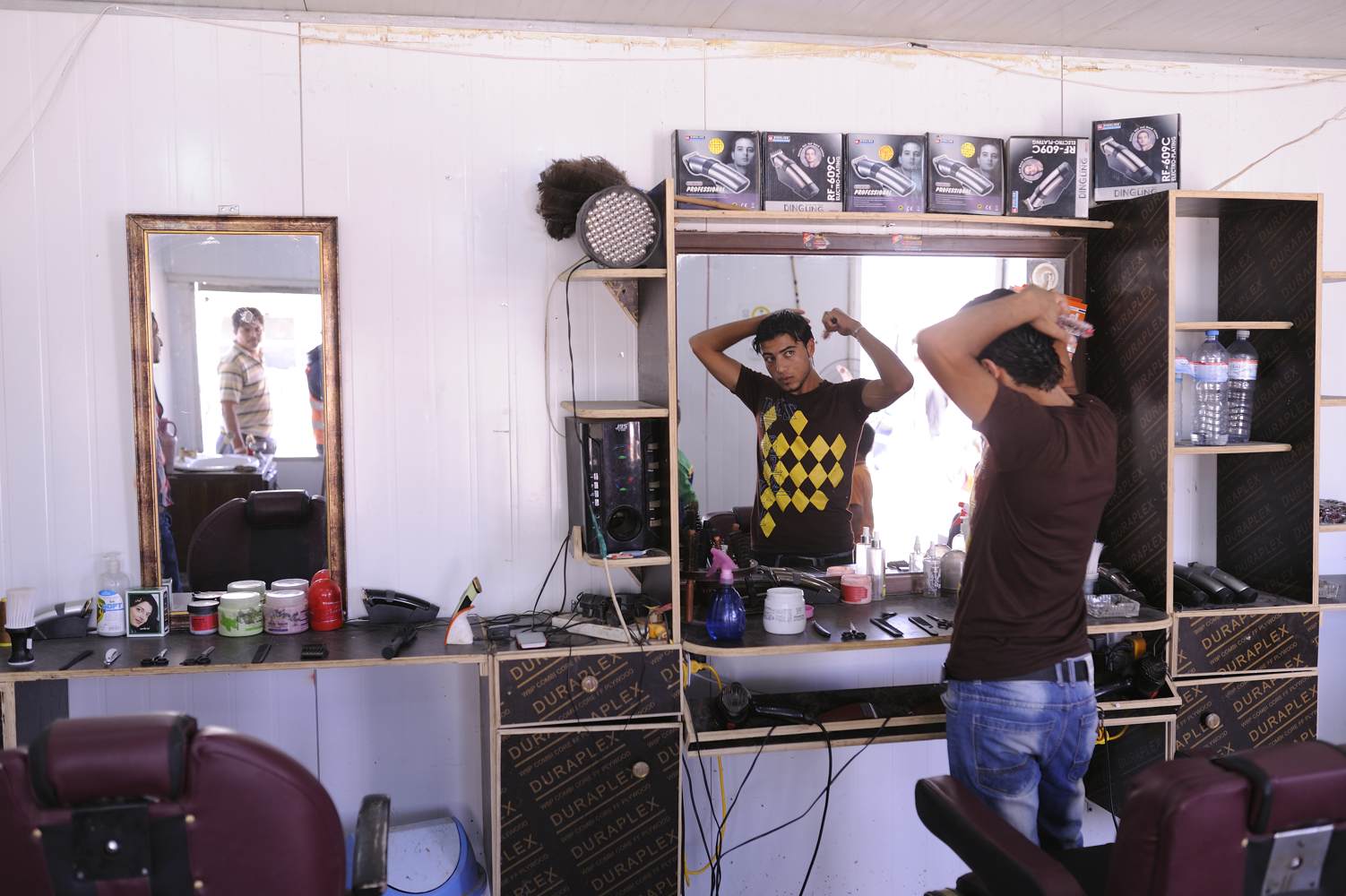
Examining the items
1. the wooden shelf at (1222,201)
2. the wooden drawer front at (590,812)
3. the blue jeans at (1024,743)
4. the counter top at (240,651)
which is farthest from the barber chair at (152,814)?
the wooden shelf at (1222,201)

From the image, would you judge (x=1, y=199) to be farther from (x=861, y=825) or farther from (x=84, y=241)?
(x=861, y=825)

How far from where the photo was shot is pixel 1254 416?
304 cm

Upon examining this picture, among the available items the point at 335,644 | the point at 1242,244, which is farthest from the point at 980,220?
the point at 335,644

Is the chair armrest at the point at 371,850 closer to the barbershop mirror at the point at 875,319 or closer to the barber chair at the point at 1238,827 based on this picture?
the barber chair at the point at 1238,827

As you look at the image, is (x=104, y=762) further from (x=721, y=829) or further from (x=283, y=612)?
(x=721, y=829)

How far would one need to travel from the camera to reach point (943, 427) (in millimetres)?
2998

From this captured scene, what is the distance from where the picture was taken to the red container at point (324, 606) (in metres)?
2.65

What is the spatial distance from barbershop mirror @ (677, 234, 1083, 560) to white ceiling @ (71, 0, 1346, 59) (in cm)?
57

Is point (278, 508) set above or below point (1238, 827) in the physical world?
above

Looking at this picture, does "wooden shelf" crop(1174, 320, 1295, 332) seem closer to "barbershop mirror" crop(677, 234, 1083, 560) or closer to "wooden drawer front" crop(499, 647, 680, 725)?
"barbershop mirror" crop(677, 234, 1083, 560)

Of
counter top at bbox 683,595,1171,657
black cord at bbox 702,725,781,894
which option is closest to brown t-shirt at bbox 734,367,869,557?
counter top at bbox 683,595,1171,657

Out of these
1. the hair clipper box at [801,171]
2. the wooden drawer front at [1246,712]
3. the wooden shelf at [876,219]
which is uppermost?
the hair clipper box at [801,171]

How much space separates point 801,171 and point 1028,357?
103 centimetres

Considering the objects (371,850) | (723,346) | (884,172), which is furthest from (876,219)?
(371,850)
